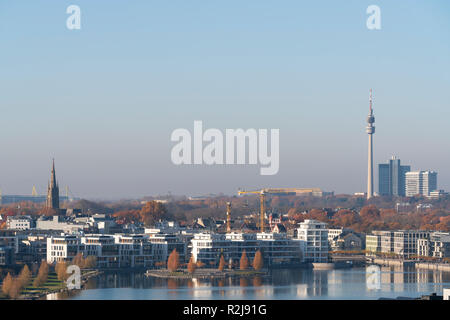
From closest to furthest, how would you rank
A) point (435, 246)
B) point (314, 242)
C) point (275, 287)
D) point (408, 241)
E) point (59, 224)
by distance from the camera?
1. point (275, 287)
2. point (314, 242)
3. point (435, 246)
4. point (408, 241)
5. point (59, 224)

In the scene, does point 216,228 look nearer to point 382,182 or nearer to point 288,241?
point 288,241

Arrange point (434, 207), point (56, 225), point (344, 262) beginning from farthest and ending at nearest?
point (434, 207), point (56, 225), point (344, 262)

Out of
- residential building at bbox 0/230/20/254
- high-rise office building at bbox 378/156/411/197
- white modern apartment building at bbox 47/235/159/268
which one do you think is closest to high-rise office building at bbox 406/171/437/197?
high-rise office building at bbox 378/156/411/197

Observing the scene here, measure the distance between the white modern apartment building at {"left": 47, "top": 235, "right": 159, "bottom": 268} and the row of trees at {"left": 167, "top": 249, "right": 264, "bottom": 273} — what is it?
124cm

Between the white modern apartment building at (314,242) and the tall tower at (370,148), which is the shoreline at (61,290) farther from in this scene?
the tall tower at (370,148)

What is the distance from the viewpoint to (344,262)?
33.1 m

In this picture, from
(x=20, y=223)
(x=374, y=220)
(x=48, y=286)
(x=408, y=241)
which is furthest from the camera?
(x=374, y=220)

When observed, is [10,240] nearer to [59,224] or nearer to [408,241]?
[59,224]

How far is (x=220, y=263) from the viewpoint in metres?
29.0

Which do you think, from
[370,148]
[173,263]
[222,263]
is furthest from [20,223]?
[370,148]

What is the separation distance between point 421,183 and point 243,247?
218ft

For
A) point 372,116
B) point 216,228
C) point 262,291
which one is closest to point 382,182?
point 372,116

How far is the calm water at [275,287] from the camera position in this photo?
20797 mm
